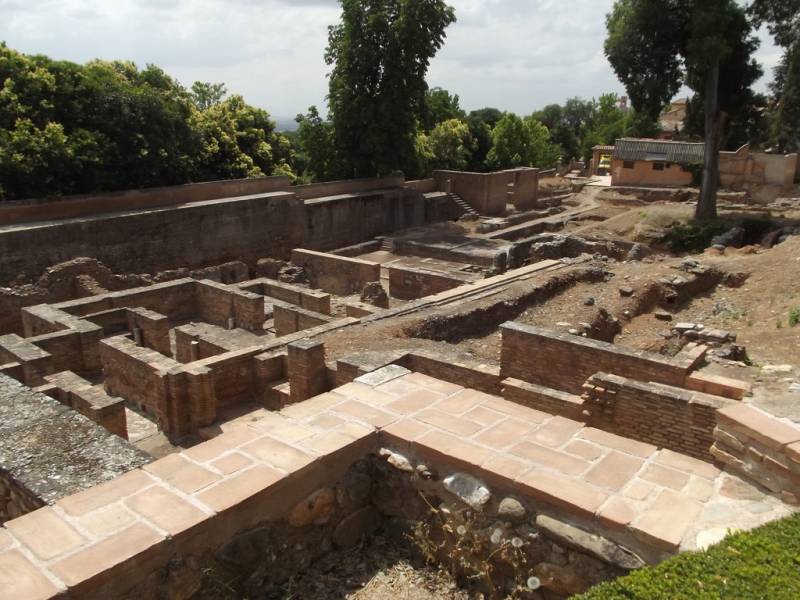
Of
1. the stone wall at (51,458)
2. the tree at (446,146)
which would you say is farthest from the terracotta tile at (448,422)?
the tree at (446,146)

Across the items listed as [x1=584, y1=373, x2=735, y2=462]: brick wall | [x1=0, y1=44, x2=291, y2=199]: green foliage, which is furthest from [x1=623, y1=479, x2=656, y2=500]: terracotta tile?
[x1=0, y1=44, x2=291, y2=199]: green foliage

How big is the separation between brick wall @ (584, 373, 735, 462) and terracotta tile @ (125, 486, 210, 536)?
501 centimetres

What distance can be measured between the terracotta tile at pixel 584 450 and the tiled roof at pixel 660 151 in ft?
107

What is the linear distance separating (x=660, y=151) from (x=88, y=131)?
2767 cm

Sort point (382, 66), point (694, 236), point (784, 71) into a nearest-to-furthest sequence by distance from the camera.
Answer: point (694, 236) → point (382, 66) → point (784, 71)

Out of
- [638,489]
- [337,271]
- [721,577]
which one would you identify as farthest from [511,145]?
[721,577]

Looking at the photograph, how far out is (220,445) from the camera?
133 inches

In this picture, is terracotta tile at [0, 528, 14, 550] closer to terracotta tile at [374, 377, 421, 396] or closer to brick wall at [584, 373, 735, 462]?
terracotta tile at [374, 377, 421, 396]

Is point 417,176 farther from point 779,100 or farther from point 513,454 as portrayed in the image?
point 513,454

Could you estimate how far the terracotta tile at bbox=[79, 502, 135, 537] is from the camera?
267 centimetres

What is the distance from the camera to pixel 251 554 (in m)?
2.96

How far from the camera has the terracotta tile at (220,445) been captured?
3.27 meters

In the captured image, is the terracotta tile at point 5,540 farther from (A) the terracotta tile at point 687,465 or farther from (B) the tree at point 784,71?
(B) the tree at point 784,71

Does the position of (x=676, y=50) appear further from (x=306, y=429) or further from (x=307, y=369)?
(x=306, y=429)
